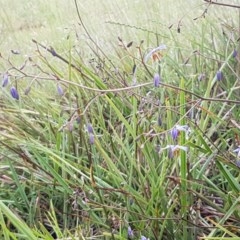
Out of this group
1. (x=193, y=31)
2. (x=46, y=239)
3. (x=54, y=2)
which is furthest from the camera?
(x=54, y=2)

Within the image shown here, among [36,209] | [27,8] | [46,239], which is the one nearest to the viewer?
Answer: [46,239]

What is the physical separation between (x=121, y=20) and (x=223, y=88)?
3.17 ft

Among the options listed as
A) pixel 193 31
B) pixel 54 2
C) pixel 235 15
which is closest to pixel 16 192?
pixel 193 31

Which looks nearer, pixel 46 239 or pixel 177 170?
pixel 46 239

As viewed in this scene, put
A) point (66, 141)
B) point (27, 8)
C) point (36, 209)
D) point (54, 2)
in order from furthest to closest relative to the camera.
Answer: point (27, 8), point (54, 2), point (66, 141), point (36, 209)

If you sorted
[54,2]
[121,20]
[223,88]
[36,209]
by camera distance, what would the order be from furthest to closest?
[54,2] < [121,20] < [223,88] < [36,209]

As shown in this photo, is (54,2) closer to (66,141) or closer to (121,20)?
(121,20)

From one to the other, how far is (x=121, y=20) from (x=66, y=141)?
122 centimetres

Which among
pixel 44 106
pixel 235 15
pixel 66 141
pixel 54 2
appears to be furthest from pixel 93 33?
pixel 66 141

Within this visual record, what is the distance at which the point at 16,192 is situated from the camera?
119cm

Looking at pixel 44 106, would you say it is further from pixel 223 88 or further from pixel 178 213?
pixel 178 213

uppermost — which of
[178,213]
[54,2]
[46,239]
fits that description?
[54,2]

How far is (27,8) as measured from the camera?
3719mm

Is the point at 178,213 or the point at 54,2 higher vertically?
the point at 54,2
